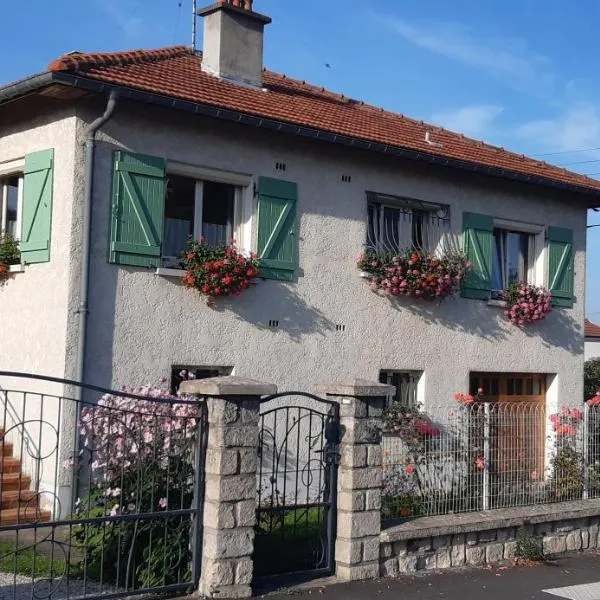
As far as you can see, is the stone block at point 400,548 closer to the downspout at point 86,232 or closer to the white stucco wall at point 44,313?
the white stucco wall at point 44,313

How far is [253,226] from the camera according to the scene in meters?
11.4

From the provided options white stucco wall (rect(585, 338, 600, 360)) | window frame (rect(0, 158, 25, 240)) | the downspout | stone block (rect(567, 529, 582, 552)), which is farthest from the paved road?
white stucco wall (rect(585, 338, 600, 360))

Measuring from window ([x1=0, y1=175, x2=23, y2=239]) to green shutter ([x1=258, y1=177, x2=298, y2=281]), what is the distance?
3.06m

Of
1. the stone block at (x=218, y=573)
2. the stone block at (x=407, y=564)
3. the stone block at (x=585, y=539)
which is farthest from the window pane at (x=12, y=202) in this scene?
the stone block at (x=585, y=539)

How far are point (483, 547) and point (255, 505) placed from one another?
2.94m

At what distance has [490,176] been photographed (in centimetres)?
1402

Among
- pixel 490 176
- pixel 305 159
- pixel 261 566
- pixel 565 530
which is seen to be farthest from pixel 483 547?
pixel 490 176

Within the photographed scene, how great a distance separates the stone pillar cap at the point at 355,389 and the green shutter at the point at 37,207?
412cm

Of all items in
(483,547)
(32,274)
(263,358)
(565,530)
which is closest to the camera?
(483,547)

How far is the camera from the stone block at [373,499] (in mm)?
7785

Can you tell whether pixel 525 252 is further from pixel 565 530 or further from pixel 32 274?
pixel 32 274

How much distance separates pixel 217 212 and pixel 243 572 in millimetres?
5632

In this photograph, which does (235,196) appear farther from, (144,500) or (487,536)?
(144,500)

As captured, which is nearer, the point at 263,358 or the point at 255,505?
the point at 255,505
